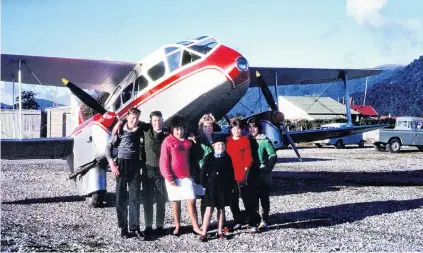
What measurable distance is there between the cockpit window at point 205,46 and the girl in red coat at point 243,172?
2.58 metres

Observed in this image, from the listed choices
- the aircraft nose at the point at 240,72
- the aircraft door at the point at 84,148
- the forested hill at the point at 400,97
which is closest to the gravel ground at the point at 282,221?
the aircraft door at the point at 84,148

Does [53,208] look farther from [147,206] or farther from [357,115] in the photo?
[357,115]

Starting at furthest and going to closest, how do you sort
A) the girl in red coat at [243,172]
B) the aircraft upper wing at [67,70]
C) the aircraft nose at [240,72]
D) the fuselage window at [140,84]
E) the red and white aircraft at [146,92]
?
1. the aircraft upper wing at [67,70]
2. the fuselage window at [140,84]
3. the red and white aircraft at [146,92]
4. the aircraft nose at [240,72]
5. the girl in red coat at [243,172]

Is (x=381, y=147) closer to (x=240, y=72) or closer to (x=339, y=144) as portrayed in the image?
(x=339, y=144)

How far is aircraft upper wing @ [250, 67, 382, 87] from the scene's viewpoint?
14.5m

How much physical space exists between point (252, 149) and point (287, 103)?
72543mm

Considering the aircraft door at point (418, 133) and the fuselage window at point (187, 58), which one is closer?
the fuselage window at point (187, 58)

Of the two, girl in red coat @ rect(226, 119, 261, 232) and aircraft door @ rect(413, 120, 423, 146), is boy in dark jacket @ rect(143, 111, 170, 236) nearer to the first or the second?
girl in red coat @ rect(226, 119, 261, 232)

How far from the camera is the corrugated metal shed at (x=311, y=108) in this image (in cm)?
6781

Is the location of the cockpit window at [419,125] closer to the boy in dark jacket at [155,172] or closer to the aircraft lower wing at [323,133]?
the aircraft lower wing at [323,133]

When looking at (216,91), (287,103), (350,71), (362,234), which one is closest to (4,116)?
(350,71)

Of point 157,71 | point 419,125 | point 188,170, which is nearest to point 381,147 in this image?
point 419,125

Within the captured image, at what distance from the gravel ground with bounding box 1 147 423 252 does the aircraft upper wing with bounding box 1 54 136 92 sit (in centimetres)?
310

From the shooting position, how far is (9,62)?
425 inches
